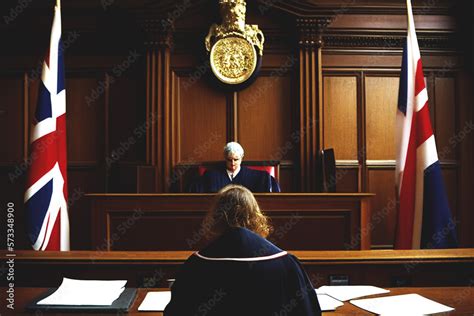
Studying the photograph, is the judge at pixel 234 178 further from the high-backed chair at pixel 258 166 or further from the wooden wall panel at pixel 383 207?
the wooden wall panel at pixel 383 207

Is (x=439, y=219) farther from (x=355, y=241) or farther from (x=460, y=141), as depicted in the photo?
(x=460, y=141)

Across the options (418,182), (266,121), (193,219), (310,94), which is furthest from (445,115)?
(193,219)

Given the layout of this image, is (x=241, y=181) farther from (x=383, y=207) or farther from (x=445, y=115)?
(x=445, y=115)

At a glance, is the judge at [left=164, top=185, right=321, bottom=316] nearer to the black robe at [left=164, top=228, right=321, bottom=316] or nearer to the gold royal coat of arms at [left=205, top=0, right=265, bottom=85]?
the black robe at [left=164, top=228, right=321, bottom=316]

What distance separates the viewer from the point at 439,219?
4.21 m

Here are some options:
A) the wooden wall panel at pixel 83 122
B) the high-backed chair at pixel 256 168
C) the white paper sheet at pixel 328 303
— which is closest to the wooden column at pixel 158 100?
the high-backed chair at pixel 256 168

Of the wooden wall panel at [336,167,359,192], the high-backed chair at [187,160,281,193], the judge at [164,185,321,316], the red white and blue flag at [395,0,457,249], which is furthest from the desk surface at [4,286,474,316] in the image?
the wooden wall panel at [336,167,359,192]

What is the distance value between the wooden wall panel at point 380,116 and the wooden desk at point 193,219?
2.27 metres

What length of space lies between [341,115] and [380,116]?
20.5 inches

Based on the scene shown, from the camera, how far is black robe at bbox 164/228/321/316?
4.83ft

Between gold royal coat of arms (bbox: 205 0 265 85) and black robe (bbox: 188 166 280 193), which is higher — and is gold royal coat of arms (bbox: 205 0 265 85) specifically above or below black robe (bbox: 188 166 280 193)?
above

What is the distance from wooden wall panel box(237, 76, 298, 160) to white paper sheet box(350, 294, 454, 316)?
429cm

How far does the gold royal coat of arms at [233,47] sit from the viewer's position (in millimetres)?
5914

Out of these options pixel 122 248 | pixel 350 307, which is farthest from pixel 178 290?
pixel 122 248
